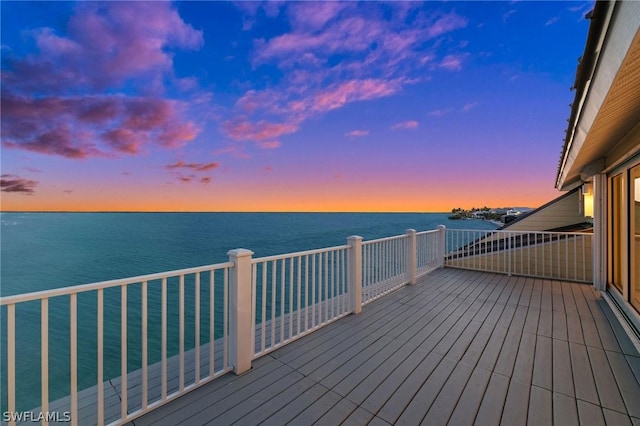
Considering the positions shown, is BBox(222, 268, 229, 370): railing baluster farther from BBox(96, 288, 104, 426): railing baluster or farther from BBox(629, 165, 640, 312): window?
BBox(629, 165, 640, 312): window

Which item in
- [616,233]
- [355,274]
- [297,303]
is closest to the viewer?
[297,303]

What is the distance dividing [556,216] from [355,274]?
355 inches

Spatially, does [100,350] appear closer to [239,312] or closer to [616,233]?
[239,312]

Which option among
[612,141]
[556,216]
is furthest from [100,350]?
[556,216]

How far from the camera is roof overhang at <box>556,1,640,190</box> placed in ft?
3.66

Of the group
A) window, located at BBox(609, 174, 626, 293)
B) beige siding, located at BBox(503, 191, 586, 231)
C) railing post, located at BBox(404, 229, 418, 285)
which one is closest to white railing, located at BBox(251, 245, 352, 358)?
railing post, located at BBox(404, 229, 418, 285)

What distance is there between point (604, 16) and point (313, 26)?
723 centimetres

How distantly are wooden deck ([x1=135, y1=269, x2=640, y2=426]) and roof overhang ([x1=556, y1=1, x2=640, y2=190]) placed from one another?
6.93 feet

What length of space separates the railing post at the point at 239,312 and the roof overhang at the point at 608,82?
Answer: 8.20ft

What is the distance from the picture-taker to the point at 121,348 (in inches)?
64.4

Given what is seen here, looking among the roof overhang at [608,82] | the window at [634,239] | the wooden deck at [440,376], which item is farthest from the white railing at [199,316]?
the roof overhang at [608,82]

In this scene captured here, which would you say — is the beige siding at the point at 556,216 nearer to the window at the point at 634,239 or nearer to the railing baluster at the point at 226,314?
the window at the point at 634,239

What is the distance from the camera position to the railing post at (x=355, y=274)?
11.6ft

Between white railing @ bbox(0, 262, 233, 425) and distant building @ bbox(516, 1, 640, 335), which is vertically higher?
distant building @ bbox(516, 1, 640, 335)
